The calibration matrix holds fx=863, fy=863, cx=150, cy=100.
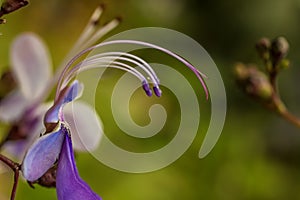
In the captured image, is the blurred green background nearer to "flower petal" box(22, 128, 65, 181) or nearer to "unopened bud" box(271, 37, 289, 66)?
"unopened bud" box(271, 37, 289, 66)

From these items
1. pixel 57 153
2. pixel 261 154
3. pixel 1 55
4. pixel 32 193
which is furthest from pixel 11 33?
pixel 57 153

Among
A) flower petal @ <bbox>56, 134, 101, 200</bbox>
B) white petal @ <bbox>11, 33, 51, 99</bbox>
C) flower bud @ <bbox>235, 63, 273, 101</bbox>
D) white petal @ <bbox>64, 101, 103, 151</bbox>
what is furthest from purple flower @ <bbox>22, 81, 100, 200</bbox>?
flower bud @ <bbox>235, 63, 273, 101</bbox>

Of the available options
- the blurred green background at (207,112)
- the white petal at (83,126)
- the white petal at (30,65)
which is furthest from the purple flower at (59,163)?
the blurred green background at (207,112)

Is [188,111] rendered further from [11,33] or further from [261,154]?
[11,33]

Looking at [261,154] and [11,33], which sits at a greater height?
→ [11,33]

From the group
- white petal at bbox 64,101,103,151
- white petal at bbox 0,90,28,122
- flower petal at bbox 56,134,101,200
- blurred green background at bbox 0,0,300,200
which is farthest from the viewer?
blurred green background at bbox 0,0,300,200
